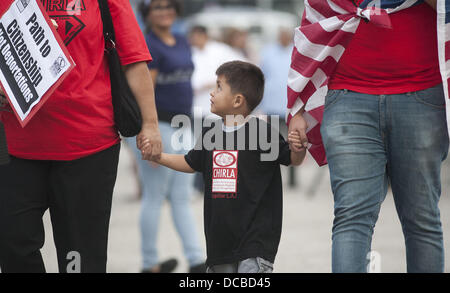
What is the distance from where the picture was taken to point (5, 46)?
10.4 ft

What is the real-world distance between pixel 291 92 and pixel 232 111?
334mm

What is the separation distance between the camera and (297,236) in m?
6.49

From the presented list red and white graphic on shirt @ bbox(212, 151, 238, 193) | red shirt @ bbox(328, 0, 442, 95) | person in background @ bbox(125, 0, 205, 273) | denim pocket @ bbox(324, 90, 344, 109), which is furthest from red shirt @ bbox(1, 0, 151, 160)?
person in background @ bbox(125, 0, 205, 273)

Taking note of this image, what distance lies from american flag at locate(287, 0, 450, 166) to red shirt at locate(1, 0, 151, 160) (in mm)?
846

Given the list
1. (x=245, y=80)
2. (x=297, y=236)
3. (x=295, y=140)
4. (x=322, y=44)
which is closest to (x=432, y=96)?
(x=322, y=44)

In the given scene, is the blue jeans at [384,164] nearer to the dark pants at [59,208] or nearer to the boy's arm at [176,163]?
the boy's arm at [176,163]

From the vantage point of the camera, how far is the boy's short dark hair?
3.48 metres

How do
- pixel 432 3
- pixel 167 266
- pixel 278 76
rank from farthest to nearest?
pixel 278 76 → pixel 167 266 → pixel 432 3

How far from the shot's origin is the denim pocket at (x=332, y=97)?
121 inches

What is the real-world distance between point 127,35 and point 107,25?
0.10m

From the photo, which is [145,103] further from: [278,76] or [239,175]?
[278,76]

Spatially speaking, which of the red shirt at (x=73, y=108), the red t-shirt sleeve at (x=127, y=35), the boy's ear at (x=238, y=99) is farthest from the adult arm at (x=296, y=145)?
the red shirt at (x=73, y=108)

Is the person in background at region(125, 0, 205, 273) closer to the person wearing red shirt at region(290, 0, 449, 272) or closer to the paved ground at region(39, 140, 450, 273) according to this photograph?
the paved ground at region(39, 140, 450, 273)

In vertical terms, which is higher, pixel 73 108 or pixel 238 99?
pixel 238 99
